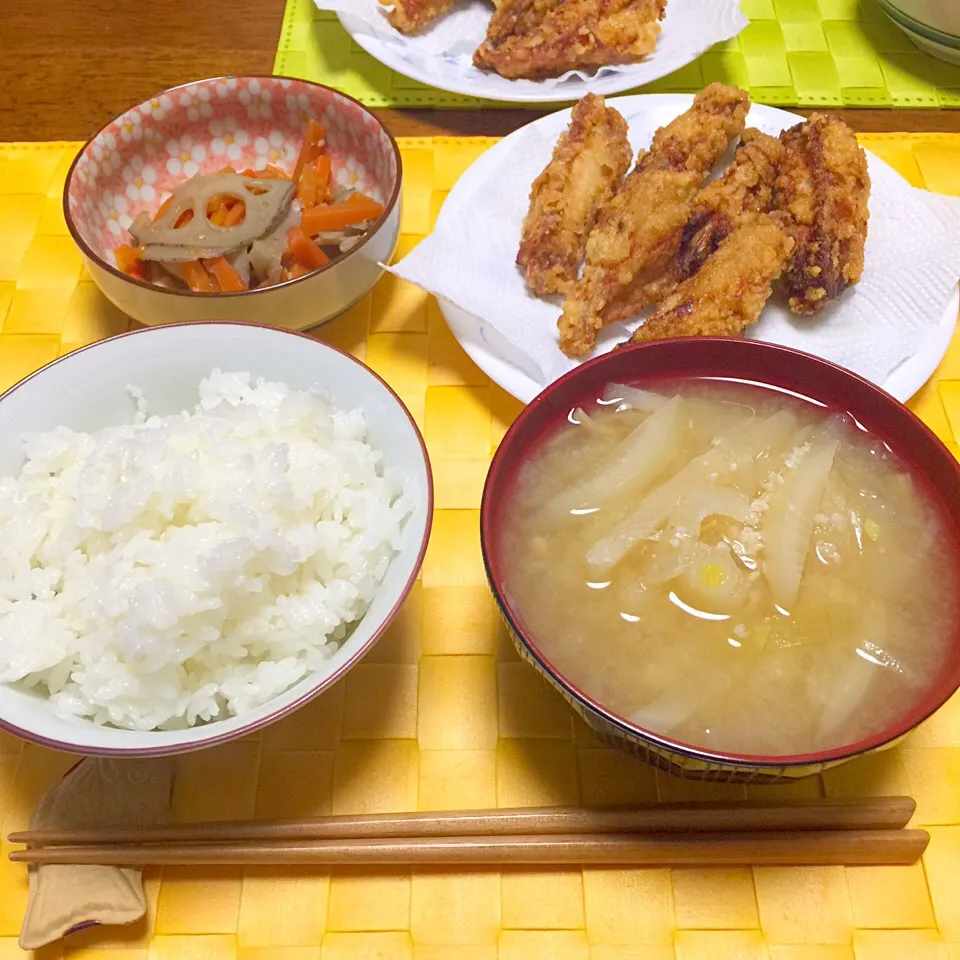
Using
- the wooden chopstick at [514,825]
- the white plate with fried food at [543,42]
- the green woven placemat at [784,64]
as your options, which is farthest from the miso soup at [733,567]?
the green woven placemat at [784,64]

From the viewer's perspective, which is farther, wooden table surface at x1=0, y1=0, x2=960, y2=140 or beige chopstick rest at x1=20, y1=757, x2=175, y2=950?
wooden table surface at x1=0, y1=0, x2=960, y2=140

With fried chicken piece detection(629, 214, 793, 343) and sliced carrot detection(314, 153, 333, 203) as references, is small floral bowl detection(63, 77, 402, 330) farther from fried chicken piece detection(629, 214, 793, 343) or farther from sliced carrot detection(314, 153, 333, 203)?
fried chicken piece detection(629, 214, 793, 343)

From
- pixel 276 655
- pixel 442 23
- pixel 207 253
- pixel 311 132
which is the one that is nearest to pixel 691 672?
pixel 276 655

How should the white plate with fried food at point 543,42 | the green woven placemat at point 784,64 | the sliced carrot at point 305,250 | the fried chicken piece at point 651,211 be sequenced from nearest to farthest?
the fried chicken piece at point 651,211 → the sliced carrot at point 305,250 → the white plate with fried food at point 543,42 → the green woven placemat at point 784,64

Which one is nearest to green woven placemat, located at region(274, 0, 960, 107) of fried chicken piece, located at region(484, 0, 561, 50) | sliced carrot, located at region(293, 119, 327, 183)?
fried chicken piece, located at region(484, 0, 561, 50)

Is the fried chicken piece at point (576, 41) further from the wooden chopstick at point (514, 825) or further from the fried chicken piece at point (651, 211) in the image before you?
the wooden chopstick at point (514, 825)
